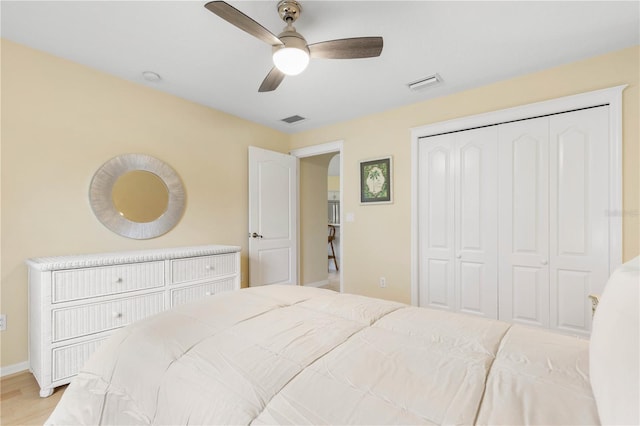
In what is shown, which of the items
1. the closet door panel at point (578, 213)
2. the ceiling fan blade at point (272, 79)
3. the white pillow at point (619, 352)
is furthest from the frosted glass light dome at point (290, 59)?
the closet door panel at point (578, 213)

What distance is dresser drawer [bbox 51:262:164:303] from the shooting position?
1963mm

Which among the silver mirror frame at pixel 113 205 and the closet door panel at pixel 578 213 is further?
the silver mirror frame at pixel 113 205

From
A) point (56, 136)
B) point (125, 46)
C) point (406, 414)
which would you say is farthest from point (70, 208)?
point (406, 414)

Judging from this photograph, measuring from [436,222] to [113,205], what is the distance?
319cm

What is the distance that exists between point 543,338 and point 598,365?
1.41ft

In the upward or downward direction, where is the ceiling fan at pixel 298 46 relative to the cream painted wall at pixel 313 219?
upward

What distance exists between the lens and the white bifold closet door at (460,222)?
2.82 metres

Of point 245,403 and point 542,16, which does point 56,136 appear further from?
point 542,16

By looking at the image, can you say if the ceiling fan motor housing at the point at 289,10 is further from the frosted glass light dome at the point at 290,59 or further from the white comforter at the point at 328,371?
the white comforter at the point at 328,371

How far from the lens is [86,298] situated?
2.06 m

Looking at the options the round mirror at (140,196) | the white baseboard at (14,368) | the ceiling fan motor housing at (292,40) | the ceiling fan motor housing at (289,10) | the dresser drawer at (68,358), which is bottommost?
the white baseboard at (14,368)

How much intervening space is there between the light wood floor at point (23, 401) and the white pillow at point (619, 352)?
2.58 meters

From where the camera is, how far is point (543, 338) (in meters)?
1.08

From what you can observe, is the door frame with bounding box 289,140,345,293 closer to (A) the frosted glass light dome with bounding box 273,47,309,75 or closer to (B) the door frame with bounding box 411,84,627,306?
(B) the door frame with bounding box 411,84,627,306
